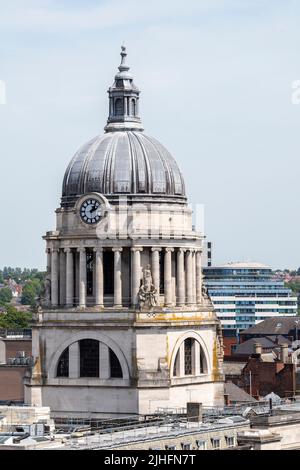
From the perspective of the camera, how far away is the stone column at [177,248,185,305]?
156 metres

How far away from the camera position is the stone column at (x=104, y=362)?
156 metres

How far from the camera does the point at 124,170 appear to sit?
15562 cm

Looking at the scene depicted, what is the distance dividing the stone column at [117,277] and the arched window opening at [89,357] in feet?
11.3

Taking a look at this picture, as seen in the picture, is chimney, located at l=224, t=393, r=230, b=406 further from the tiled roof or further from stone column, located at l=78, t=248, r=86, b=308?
stone column, located at l=78, t=248, r=86, b=308

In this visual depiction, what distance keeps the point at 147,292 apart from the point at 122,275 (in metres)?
2.18

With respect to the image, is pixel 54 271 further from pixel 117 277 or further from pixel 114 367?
pixel 114 367

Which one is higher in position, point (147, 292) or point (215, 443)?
point (147, 292)

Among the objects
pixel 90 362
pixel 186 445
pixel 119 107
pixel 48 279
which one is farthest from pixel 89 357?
pixel 186 445

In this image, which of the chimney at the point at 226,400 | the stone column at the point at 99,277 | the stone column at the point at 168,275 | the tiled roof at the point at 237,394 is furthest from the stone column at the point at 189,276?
the tiled roof at the point at 237,394

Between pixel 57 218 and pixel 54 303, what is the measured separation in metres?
5.41
